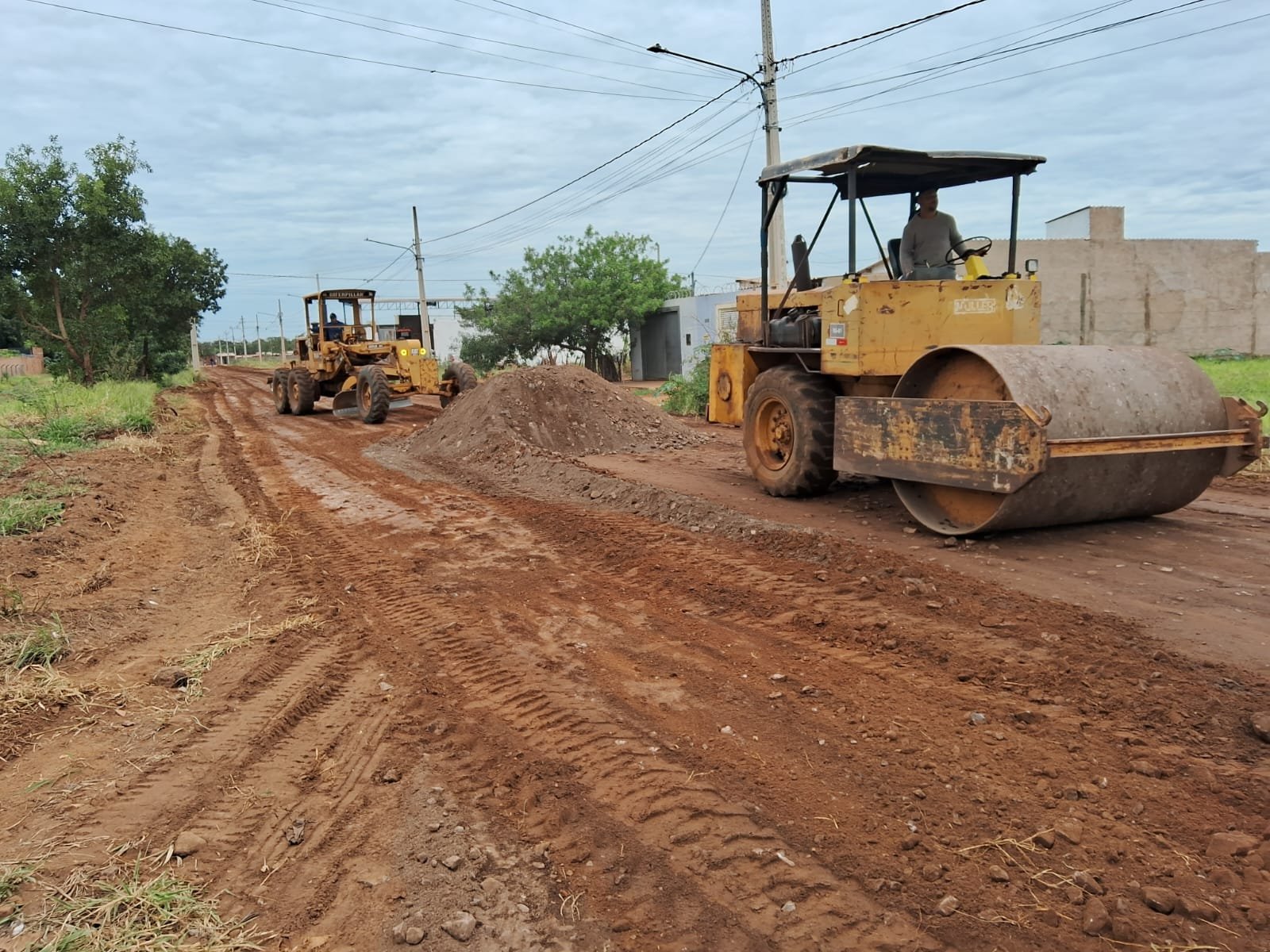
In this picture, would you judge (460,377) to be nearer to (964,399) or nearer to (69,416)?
(69,416)

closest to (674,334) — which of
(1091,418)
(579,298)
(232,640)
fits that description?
(579,298)

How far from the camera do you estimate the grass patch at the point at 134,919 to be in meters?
2.55

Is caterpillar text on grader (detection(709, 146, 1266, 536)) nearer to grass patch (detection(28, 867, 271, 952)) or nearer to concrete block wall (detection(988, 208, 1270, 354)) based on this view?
grass patch (detection(28, 867, 271, 952))

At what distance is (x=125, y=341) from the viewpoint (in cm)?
2791

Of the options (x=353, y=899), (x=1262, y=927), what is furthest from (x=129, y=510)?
(x=1262, y=927)

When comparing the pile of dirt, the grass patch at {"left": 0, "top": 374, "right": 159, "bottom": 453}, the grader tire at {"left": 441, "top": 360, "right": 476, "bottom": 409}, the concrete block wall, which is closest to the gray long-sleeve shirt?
the pile of dirt

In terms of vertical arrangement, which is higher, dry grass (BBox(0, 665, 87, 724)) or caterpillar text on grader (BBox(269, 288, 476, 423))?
caterpillar text on grader (BBox(269, 288, 476, 423))

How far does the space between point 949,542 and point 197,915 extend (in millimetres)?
5247

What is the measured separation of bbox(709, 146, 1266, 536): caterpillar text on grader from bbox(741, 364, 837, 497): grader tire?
2 centimetres

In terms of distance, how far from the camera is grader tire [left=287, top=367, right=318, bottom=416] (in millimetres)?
21844

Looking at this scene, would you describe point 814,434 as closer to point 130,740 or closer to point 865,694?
point 865,694

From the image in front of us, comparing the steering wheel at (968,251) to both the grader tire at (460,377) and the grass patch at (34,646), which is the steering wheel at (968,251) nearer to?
the grass patch at (34,646)

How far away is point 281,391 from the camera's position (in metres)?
23.6

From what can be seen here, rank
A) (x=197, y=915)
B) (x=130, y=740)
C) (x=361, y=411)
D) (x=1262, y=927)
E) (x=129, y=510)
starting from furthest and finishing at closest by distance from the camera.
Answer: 1. (x=361, y=411)
2. (x=129, y=510)
3. (x=130, y=740)
4. (x=197, y=915)
5. (x=1262, y=927)
